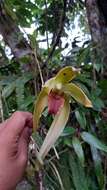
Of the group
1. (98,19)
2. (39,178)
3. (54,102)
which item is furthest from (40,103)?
(98,19)

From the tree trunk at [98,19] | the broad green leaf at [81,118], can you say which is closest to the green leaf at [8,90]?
the broad green leaf at [81,118]

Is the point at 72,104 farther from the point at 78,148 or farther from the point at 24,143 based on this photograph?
the point at 24,143

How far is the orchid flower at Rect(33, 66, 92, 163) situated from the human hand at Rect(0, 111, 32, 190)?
0.02 metres

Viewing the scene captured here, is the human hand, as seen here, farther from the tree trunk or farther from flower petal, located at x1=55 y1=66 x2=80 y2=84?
the tree trunk

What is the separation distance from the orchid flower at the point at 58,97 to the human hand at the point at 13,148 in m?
0.02

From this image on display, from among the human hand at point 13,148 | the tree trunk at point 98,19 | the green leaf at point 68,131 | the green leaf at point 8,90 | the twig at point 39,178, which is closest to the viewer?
the human hand at point 13,148

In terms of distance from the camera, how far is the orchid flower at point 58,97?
0.54 m

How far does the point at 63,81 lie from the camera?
559 millimetres

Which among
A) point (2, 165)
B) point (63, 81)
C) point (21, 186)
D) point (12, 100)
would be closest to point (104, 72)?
point (12, 100)

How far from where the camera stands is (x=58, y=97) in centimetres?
55

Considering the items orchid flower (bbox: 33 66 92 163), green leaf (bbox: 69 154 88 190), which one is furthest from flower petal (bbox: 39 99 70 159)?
green leaf (bbox: 69 154 88 190)

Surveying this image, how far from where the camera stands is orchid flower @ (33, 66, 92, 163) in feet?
1.78

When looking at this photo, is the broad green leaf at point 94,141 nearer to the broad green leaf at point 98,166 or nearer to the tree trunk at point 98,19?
the broad green leaf at point 98,166

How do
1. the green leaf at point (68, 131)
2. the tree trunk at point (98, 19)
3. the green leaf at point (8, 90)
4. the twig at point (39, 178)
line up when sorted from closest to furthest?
the twig at point (39, 178), the green leaf at point (68, 131), the green leaf at point (8, 90), the tree trunk at point (98, 19)
